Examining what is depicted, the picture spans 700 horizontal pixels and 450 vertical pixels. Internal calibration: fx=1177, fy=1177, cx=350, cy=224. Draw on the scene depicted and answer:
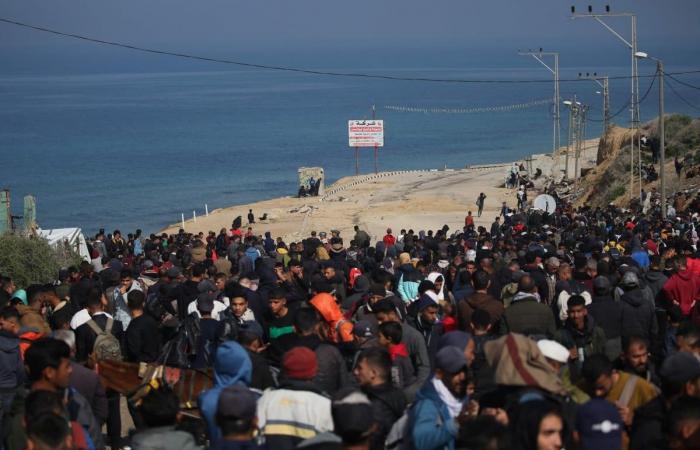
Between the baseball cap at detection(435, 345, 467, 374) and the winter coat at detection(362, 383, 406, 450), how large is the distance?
387 millimetres

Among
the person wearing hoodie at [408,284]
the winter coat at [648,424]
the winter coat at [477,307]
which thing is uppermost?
the winter coat at [648,424]

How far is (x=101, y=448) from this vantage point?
25.8ft

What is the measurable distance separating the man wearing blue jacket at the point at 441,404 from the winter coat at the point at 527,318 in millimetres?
2478

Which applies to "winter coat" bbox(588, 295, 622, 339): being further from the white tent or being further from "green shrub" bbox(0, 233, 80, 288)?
the white tent

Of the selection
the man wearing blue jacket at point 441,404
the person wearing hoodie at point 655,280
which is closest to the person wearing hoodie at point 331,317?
the man wearing blue jacket at point 441,404

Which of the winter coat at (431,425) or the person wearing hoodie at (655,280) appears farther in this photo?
the person wearing hoodie at (655,280)

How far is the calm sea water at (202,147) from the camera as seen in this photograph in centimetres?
7662

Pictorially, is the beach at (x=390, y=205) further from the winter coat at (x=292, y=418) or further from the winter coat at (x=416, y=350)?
the winter coat at (x=292, y=418)

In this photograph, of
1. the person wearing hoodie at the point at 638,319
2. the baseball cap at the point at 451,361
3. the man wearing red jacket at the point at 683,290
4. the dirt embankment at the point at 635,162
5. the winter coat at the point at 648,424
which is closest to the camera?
the winter coat at the point at 648,424

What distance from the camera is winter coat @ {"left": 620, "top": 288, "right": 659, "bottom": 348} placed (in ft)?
33.8

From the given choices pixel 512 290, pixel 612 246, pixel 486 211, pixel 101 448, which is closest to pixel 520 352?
pixel 101 448

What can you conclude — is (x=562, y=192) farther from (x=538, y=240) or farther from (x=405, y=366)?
(x=405, y=366)

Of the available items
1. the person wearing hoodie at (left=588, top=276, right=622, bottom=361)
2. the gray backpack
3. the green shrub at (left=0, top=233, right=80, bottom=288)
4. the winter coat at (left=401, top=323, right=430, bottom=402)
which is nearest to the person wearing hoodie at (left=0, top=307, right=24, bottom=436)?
the gray backpack

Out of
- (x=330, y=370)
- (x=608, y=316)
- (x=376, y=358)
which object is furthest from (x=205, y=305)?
(x=608, y=316)
